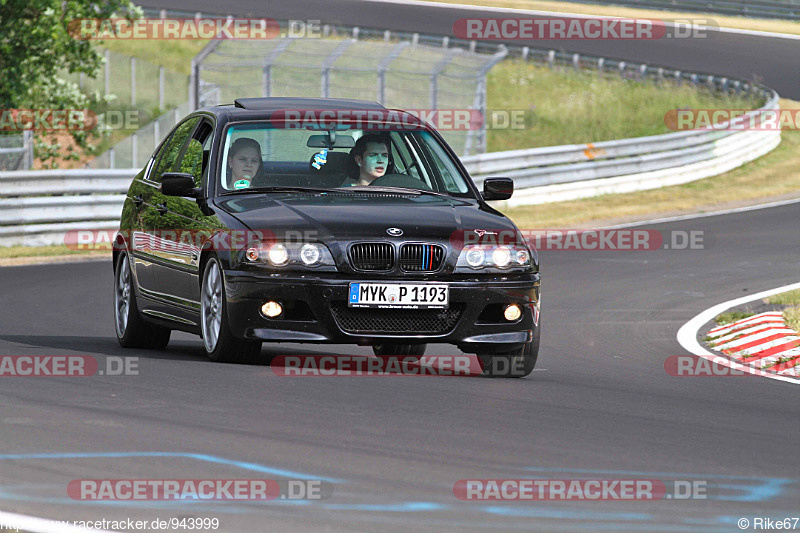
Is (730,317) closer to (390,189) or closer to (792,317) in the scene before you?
(792,317)

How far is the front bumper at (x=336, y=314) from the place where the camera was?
8.88 meters

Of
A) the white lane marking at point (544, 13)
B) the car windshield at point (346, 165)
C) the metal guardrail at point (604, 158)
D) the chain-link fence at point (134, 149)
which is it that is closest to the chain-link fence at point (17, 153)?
the chain-link fence at point (134, 149)

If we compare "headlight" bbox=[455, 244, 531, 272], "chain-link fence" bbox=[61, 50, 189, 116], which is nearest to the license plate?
"headlight" bbox=[455, 244, 531, 272]

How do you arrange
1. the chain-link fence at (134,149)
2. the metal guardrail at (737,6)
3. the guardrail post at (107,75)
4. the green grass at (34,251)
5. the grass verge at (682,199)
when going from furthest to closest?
the metal guardrail at (737,6), the guardrail post at (107,75), the chain-link fence at (134,149), the grass verge at (682,199), the green grass at (34,251)

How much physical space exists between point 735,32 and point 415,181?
4643 cm

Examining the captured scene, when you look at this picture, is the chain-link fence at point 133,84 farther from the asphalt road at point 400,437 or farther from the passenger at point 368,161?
the passenger at point 368,161

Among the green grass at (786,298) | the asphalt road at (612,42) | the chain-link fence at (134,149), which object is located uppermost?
the green grass at (786,298)

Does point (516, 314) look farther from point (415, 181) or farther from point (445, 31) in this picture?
point (445, 31)

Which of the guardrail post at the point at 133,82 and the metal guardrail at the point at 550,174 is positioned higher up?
the metal guardrail at the point at 550,174

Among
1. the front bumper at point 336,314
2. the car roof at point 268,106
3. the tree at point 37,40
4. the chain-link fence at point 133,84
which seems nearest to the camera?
the front bumper at point 336,314

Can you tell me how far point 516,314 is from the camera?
366 inches

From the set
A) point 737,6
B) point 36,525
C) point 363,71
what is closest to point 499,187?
point 36,525

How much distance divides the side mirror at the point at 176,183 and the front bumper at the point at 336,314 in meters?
0.96

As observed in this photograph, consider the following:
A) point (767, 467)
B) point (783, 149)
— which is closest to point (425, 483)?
point (767, 467)
